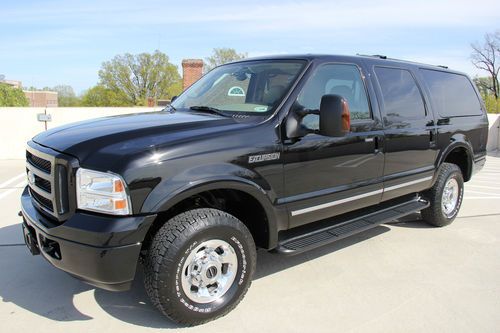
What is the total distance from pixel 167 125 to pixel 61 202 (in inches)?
35.1

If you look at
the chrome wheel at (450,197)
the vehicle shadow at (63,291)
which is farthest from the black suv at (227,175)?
the chrome wheel at (450,197)

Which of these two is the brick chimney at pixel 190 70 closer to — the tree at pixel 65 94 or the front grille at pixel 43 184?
the front grille at pixel 43 184

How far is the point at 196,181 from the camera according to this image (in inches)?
114

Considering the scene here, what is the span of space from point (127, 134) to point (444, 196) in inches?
Result: 169

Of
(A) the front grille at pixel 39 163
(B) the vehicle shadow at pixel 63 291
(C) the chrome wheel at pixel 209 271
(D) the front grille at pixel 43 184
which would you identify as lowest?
(B) the vehicle shadow at pixel 63 291

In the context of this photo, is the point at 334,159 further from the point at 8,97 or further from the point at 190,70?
the point at 8,97

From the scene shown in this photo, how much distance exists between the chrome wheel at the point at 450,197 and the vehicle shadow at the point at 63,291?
2042mm

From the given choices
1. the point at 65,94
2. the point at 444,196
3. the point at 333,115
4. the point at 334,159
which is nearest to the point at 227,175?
the point at 333,115

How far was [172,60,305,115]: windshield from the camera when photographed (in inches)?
143

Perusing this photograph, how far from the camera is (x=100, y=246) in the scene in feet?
8.68

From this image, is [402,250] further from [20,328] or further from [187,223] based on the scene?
[20,328]

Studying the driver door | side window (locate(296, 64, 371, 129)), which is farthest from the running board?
side window (locate(296, 64, 371, 129))

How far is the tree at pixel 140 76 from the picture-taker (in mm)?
49219

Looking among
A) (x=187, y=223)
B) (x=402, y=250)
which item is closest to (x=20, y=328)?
(x=187, y=223)
